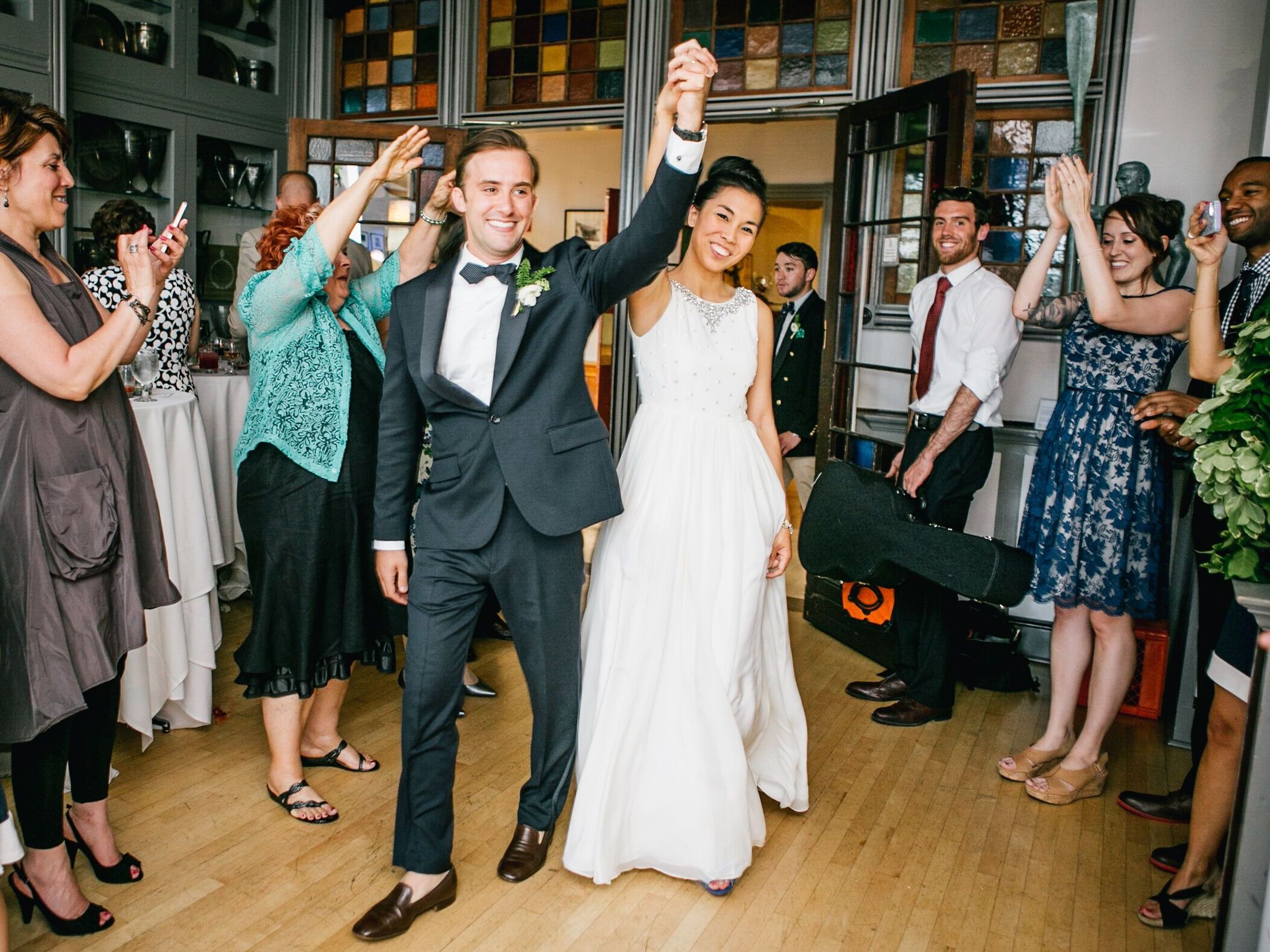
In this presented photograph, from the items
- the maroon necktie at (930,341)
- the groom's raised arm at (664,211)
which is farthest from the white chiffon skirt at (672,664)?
the maroon necktie at (930,341)

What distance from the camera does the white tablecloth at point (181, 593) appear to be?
9.94ft

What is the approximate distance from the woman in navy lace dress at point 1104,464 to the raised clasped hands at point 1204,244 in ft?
1.35

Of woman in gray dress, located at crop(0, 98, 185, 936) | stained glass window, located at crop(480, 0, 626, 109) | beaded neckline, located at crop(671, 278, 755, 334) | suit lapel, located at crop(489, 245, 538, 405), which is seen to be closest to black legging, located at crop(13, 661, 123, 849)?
woman in gray dress, located at crop(0, 98, 185, 936)

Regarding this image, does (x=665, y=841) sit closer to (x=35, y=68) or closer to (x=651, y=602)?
(x=651, y=602)

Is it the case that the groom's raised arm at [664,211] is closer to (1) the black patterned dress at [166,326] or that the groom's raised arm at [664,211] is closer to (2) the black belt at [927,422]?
(2) the black belt at [927,422]

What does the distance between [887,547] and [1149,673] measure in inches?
50.6

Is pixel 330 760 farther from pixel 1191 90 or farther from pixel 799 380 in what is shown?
pixel 1191 90

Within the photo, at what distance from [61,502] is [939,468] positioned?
8.95 feet

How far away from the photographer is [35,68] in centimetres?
477

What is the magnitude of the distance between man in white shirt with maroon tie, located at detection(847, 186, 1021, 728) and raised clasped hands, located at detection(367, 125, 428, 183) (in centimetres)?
202

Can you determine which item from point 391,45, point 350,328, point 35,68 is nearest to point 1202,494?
point 350,328

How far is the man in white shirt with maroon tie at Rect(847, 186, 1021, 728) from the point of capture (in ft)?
11.6

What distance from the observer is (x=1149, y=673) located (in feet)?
12.3

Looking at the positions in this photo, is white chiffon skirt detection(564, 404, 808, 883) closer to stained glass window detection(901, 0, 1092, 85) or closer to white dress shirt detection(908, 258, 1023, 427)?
white dress shirt detection(908, 258, 1023, 427)
